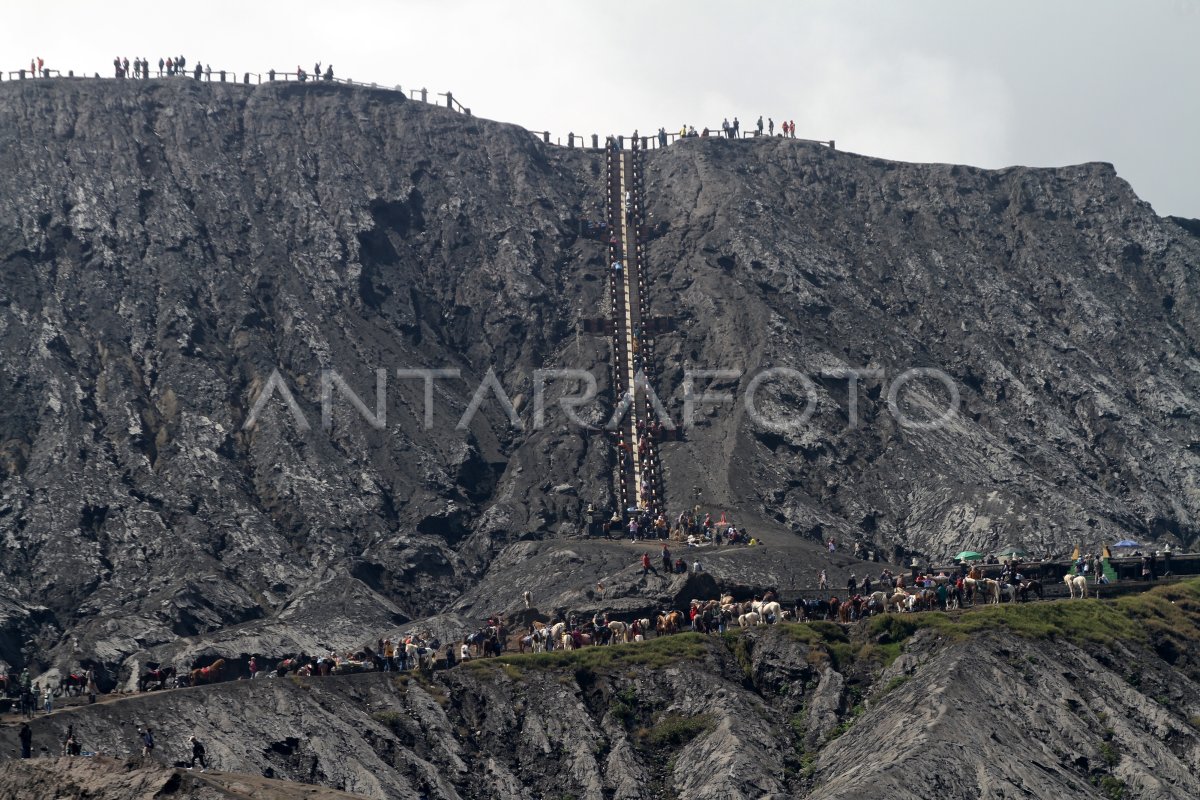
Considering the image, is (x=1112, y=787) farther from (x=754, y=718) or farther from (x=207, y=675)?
(x=207, y=675)

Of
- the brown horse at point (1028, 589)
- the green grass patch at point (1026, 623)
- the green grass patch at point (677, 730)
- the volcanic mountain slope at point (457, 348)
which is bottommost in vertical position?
the green grass patch at point (677, 730)

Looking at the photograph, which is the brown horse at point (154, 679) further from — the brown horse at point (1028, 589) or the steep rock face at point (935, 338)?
the steep rock face at point (935, 338)

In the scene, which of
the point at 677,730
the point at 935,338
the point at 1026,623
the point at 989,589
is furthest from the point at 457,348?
the point at 1026,623

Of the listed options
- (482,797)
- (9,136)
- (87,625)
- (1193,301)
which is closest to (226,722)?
(482,797)

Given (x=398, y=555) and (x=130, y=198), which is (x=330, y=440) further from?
(x=130, y=198)

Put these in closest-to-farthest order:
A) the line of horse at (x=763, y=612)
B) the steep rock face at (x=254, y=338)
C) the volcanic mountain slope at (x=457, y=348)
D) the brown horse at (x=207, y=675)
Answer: the brown horse at (x=207, y=675)
the line of horse at (x=763, y=612)
the steep rock face at (x=254, y=338)
the volcanic mountain slope at (x=457, y=348)

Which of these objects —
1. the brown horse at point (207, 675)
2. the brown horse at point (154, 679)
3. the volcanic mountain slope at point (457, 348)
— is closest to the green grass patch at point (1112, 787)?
the volcanic mountain slope at point (457, 348)

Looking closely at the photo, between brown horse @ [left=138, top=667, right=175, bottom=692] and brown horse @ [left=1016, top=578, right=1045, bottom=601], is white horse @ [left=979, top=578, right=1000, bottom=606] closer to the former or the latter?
brown horse @ [left=1016, top=578, right=1045, bottom=601]
